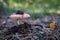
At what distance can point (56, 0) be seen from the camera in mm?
7477

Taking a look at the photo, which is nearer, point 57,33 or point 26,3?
point 57,33

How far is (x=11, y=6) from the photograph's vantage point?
297 inches

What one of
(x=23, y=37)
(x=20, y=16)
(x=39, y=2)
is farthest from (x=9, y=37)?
(x=39, y=2)

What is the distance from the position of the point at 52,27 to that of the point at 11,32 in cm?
65

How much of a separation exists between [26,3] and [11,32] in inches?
213

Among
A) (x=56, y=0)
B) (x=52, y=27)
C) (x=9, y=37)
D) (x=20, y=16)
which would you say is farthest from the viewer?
(x=56, y=0)

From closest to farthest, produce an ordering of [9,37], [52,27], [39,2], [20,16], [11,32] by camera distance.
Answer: [9,37], [11,32], [52,27], [20,16], [39,2]

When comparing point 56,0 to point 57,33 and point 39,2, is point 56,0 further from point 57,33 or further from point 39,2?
point 57,33

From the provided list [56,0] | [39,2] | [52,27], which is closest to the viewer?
[52,27]

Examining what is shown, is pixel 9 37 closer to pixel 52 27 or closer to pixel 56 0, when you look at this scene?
pixel 52 27

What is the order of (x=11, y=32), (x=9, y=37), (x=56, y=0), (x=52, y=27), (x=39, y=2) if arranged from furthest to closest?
(x=39, y=2), (x=56, y=0), (x=52, y=27), (x=11, y=32), (x=9, y=37)

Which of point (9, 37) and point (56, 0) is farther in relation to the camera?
point (56, 0)

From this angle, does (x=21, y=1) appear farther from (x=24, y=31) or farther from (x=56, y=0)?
(x=24, y=31)

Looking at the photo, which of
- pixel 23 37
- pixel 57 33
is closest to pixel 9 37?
pixel 23 37
